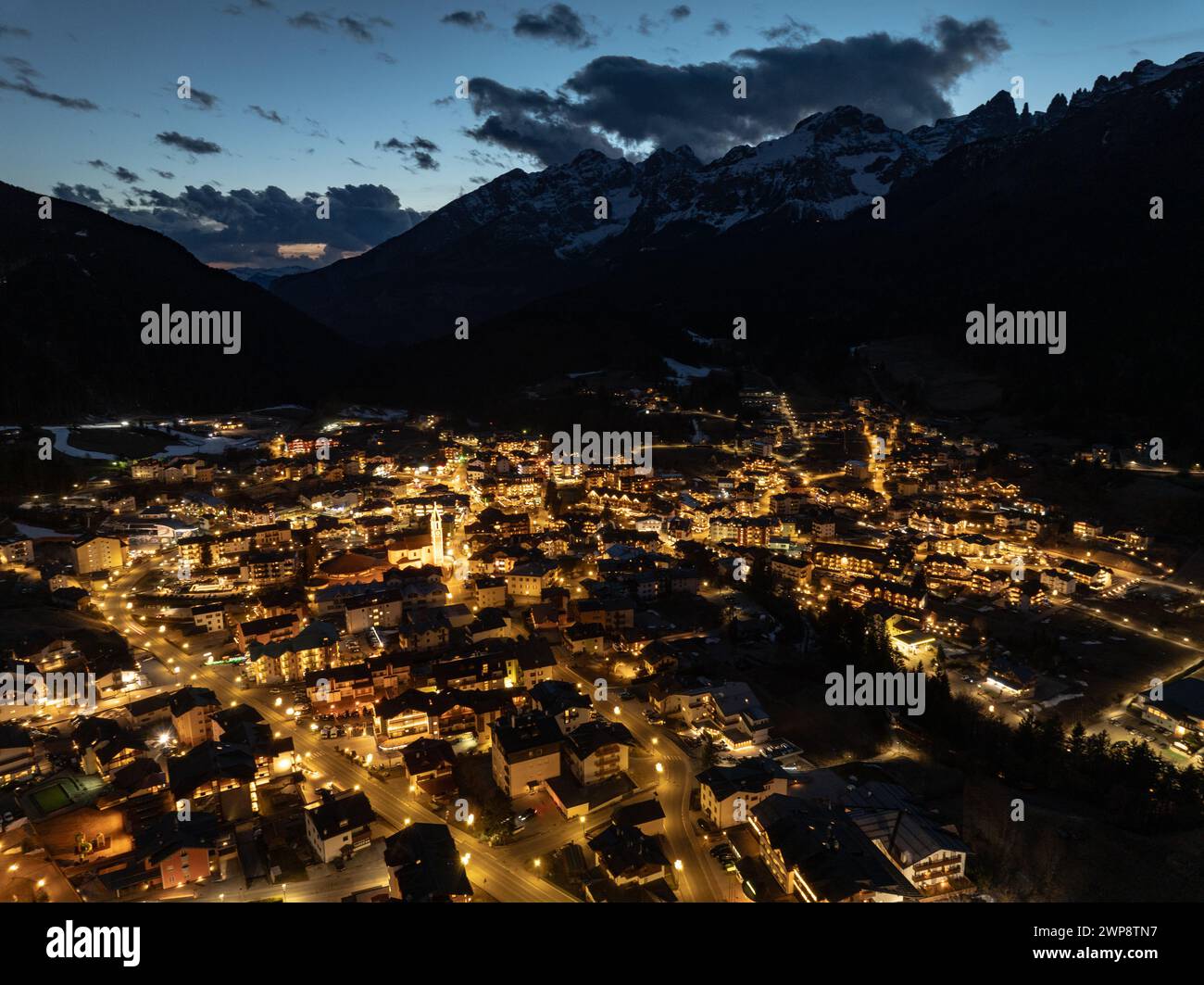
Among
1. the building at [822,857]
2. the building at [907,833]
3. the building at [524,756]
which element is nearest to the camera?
the building at [822,857]

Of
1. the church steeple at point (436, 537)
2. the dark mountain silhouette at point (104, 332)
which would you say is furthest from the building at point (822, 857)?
the dark mountain silhouette at point (104, 332)

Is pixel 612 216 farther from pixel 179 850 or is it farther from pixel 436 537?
pixel 179 850

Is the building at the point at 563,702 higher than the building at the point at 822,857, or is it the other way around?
the building at the point at 563,702

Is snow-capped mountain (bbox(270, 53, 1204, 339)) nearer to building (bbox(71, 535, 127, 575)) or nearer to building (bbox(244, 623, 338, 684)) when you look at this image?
building (bbox(71, 535, 127, 575))

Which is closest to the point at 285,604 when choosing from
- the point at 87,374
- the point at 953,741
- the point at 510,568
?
the point at 510,568

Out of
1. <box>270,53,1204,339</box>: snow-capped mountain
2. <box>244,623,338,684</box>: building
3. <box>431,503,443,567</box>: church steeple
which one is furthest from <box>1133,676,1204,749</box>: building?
<box>270,53,1204,339</box>: snow-capped mountain

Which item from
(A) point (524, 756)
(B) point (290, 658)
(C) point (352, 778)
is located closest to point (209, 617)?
(B) point (290, 658)

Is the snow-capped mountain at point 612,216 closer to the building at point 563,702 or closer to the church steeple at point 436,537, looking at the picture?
the church steeple at point 436,537
